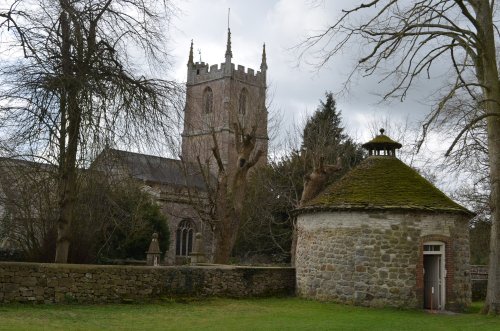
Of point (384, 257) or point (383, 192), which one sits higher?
point (383, 192)

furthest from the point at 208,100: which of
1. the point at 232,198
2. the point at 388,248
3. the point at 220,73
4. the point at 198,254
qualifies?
the point at 388,248

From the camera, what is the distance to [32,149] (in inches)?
482

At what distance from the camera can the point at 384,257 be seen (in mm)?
17891

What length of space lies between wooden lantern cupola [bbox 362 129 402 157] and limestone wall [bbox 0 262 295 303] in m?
5.73

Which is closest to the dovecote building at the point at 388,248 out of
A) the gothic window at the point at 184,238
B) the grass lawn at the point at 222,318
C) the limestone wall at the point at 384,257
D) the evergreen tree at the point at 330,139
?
the limestone wall at the point at 384,257

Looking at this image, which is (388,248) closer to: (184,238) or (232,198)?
(232,198)

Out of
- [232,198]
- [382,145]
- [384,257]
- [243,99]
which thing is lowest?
[384,257]

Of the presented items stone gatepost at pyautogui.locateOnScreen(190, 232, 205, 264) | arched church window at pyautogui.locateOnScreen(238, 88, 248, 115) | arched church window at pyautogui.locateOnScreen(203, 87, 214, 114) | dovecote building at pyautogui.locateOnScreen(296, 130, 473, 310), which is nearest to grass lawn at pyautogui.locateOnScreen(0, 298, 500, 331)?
dovecote building at pyautogui.locateOnScreen(296, 130, 473, 310)

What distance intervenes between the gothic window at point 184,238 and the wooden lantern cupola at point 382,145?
104 feet

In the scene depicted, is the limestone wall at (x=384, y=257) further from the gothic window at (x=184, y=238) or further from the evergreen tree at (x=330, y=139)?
Answer: the gothic window at (x=184, y=238)

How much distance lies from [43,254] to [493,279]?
1578 centimetres

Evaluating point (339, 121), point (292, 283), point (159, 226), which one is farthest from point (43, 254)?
point (339, 121)

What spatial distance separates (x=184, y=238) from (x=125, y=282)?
117ft

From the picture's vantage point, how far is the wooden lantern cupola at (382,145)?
2152 centimetres
